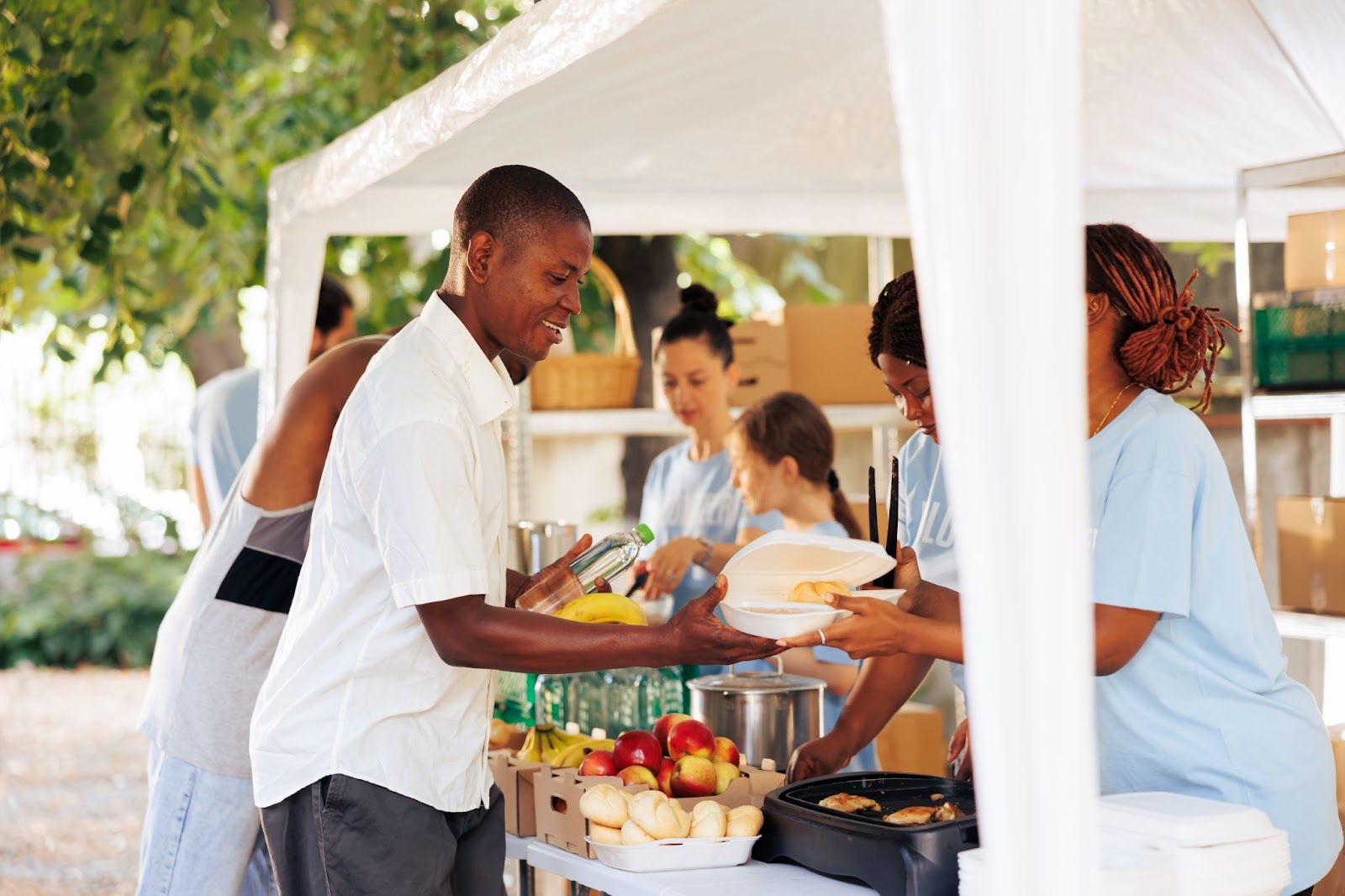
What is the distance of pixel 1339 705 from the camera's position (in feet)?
10.5

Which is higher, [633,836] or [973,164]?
[973,164]

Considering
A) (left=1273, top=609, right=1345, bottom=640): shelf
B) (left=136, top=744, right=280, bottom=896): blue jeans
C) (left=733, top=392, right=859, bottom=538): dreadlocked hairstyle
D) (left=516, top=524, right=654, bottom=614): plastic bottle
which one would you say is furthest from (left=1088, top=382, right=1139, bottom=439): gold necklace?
(left=733, top=392, right=859, bottom=538): dreadlocked hairstyle

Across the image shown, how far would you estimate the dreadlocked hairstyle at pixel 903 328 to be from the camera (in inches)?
100

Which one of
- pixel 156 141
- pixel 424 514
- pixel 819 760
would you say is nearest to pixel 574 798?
pixel 819 760

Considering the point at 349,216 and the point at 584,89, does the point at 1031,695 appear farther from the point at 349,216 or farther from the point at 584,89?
the point at 349,216

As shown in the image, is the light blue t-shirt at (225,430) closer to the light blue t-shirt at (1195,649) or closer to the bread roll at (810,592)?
the bread roll at (810,592)

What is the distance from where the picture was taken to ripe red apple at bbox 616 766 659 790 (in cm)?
242

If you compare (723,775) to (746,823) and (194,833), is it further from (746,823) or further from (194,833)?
(194,833)

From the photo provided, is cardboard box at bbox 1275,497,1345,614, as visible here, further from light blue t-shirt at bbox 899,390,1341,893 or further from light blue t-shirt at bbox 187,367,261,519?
light blue t-shirt at bbox 187,367,261,519

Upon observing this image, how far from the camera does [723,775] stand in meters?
2.51

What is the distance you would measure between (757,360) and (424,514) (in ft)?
11.0

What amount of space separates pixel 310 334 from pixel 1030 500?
124 inches

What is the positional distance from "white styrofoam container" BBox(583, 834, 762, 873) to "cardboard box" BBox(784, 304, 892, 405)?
3197mm

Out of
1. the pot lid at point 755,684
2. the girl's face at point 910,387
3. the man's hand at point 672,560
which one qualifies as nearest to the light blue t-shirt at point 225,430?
the man's hand at point 672,560
